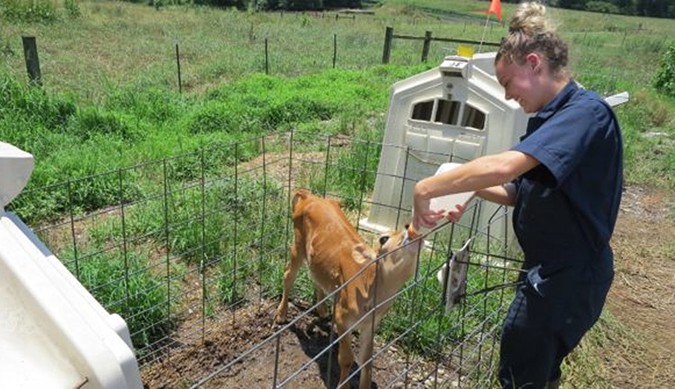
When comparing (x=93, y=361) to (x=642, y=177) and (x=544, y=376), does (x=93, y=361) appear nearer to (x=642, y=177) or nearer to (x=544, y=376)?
(x=544, y=376)

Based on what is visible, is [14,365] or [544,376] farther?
[544,376]

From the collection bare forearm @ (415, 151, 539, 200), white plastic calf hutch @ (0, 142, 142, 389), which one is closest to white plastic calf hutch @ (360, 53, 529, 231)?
bare forearm @ (415, 151, 539, 200)

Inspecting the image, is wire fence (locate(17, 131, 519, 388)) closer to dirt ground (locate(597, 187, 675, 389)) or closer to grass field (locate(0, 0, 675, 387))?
grass field (locate(0, 0, 675, 387))

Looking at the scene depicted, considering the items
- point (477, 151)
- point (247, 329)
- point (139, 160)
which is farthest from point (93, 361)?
point (139, 160)

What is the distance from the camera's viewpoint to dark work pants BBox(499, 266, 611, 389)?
2197 millimetres

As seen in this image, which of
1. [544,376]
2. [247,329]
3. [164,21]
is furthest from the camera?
[164,21]

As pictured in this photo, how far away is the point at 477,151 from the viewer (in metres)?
4.38

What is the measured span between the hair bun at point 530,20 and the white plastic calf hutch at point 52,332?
5.65 feet

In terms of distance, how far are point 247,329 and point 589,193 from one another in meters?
2.46

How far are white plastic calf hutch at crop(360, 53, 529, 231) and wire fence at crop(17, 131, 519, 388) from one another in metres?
0.34

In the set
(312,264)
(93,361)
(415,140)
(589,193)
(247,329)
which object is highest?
(589,193)

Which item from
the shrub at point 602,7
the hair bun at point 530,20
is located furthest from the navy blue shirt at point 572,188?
the shrub at point 602,7

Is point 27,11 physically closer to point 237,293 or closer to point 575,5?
point 237,293

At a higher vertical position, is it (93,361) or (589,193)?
(589,193)
